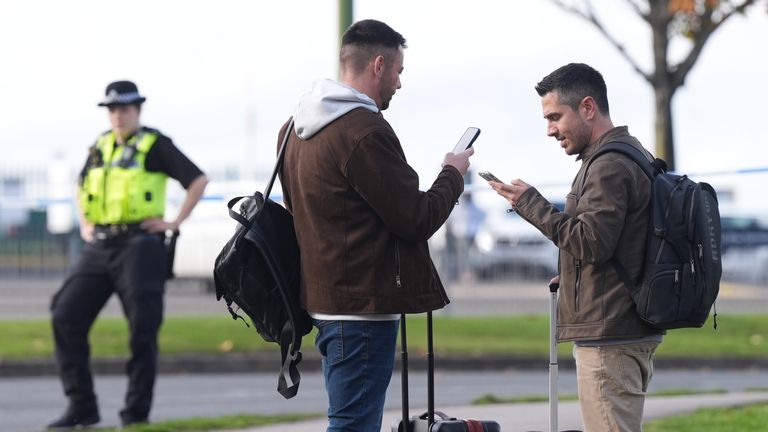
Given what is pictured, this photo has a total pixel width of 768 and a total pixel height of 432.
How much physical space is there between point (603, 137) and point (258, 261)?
125 cm

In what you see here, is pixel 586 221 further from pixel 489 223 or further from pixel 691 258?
pixel 489 223

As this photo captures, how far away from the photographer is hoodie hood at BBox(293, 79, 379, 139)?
514 centimetres

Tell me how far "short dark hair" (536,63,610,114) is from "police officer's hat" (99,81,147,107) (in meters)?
4.07

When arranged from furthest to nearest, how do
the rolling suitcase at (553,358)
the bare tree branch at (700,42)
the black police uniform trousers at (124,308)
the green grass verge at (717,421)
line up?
the bare tree branch at (700,42) < the black police uniform trousers at (124,308) < the green grass verge at (717,421) < the rolling suitcase at (553,358)

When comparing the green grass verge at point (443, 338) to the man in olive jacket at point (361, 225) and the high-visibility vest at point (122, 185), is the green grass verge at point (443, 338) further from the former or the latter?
the man in olive jacket at point (361, 225)

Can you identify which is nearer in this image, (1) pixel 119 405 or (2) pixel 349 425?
(2) pixel 349 425

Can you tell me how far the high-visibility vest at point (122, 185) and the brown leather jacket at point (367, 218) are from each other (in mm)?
3741

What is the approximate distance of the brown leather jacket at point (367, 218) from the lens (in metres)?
5.02

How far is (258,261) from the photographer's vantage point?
5.37 metres

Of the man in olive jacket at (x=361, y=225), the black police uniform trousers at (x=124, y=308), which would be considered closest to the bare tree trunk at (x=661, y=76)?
the black police uniform trousers at (x=124, y=308)

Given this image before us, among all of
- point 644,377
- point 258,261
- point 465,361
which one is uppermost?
point 258,261

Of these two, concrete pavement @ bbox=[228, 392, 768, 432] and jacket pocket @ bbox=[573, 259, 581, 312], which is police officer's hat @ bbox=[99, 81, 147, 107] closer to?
concrete pavement @ bbox=[228, 392, 768, 432]

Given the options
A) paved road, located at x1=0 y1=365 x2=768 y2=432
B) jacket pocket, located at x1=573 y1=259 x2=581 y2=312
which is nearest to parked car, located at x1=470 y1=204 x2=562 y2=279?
paved road, located at x1=0 y1=365 x2=768 y2=432

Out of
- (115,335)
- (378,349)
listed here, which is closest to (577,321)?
(378,349)
